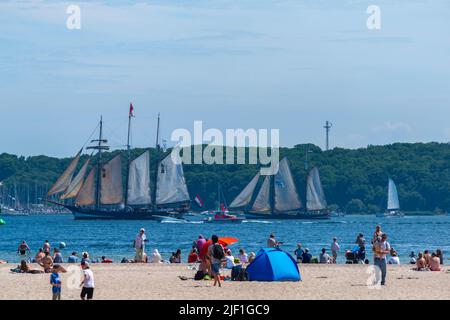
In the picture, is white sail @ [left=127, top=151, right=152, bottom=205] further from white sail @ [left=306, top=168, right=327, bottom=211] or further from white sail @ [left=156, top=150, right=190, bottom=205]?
white sail @ [left=306, top=168, right=327, bottom=211]

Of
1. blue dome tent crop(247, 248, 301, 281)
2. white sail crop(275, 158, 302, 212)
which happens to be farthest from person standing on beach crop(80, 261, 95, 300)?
white sail crop(275, 158, 302, 212)

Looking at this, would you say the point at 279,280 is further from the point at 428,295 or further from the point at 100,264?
the point at 100,264

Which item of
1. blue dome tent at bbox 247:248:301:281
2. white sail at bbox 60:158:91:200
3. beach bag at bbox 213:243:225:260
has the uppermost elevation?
white sail at bbox 60:158:91:200

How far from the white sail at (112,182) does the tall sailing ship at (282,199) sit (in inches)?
580

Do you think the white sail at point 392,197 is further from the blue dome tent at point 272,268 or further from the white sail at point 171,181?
the blue dome tent at point 272,268

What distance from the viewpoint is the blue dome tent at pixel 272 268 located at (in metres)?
33.8

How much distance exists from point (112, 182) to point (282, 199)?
22489 mm

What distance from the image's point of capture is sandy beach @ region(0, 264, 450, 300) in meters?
29.7

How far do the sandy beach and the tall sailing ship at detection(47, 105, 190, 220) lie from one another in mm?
94491

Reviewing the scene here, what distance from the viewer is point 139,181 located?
14112cm

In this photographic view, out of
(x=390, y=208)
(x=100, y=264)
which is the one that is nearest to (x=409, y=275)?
(x=100, y=264)

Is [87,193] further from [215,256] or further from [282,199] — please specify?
[215,256]

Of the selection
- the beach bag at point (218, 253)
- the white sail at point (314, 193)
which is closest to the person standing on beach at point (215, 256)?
the beach bag at point (218, 253)
